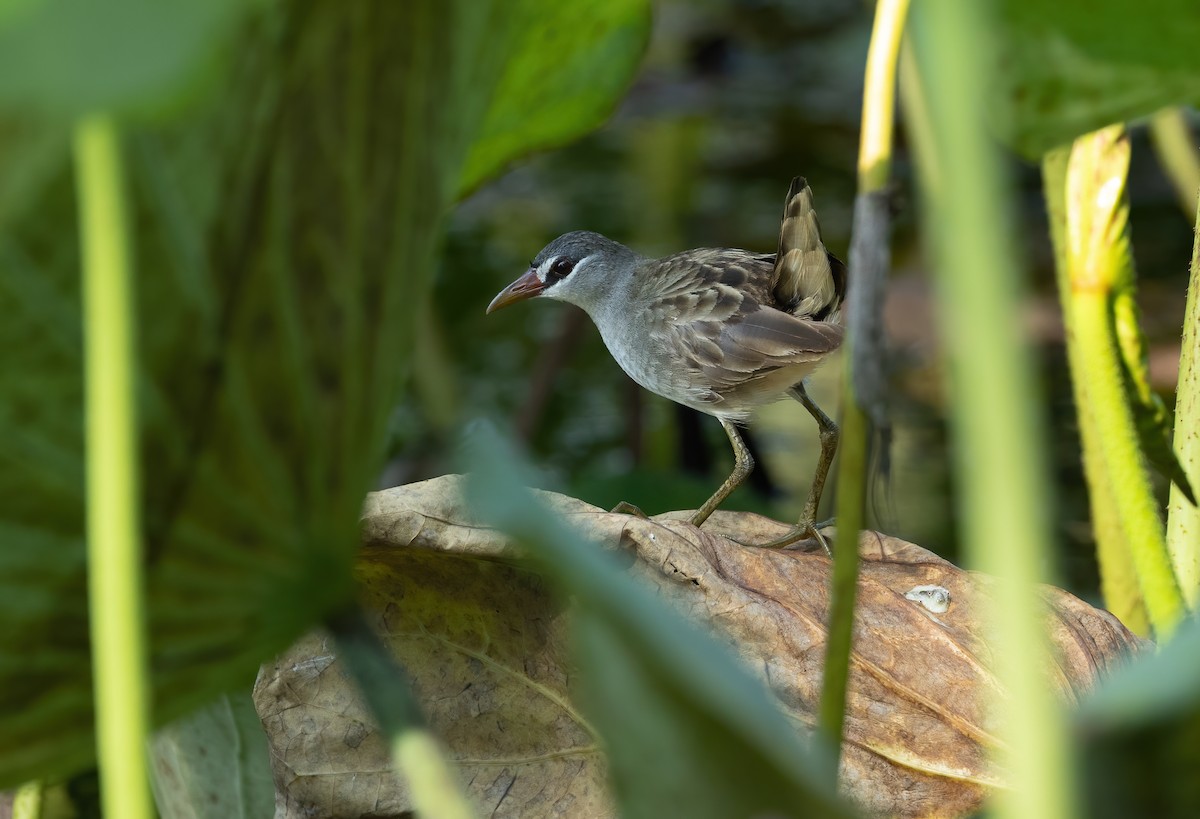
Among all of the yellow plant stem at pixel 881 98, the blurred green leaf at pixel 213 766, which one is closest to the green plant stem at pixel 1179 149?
the yellow plant stem at pixel 881 98

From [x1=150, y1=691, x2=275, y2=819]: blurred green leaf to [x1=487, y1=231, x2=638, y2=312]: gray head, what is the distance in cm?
110

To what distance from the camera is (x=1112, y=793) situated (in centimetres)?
32

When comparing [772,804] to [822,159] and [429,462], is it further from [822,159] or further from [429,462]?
[822,159]

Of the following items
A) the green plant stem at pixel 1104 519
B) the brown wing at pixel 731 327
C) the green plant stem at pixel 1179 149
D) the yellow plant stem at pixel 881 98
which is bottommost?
the green plant stem at pixel 1104 519

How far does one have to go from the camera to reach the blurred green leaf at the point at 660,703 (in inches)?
13.2

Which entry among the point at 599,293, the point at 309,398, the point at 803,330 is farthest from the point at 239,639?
the point at 599,293

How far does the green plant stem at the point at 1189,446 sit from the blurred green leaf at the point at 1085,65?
0.28 m

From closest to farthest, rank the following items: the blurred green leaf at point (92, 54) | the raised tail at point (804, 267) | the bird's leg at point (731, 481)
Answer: the blurred green leaf at point (92, 54)
the bird's leg at point (731, 481)
the raised tail at point (804, 267)

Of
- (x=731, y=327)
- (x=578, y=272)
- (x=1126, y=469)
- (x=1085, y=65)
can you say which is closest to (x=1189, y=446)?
(x=1126, y=469)

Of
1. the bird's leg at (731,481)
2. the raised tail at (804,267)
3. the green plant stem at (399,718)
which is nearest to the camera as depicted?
the green plant stem at (399,718)

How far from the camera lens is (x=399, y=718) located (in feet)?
1.48

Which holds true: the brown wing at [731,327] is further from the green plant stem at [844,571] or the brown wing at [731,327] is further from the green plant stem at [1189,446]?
the green plant stem at [844,571]

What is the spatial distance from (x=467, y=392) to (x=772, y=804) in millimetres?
2126

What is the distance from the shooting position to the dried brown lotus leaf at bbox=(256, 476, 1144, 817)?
787mm
